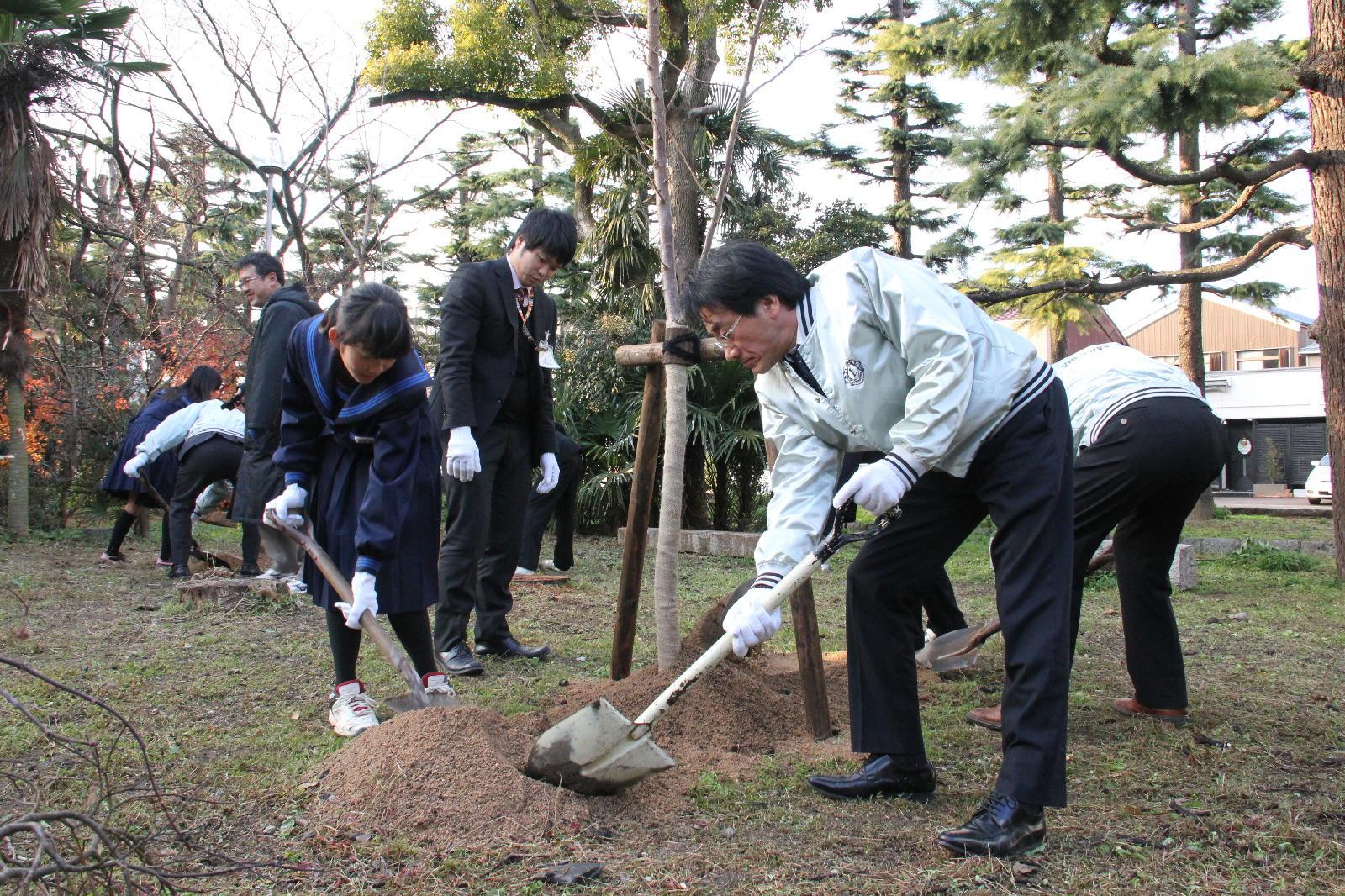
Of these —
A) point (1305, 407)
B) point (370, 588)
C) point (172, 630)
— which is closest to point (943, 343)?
point (370, 588)

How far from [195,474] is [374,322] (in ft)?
14.9

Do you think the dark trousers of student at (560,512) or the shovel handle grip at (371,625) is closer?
the shovel handle grip at (371,625)

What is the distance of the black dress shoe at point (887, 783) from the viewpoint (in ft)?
8.91

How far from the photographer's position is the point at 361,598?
308 centimetres

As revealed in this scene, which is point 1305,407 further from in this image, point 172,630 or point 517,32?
point 172,630

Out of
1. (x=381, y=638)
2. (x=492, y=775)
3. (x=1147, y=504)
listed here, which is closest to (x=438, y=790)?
(x=492, y=775)

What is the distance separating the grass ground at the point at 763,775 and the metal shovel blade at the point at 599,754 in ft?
0.52

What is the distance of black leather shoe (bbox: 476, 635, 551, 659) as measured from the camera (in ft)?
14.7

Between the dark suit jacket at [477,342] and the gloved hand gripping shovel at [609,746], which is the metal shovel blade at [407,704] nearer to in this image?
the gloved hand gripping shovel at [609,746]

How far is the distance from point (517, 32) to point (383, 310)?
13285 millimetres

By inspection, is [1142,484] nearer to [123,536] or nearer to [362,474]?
[362,474]

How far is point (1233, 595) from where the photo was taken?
662cm

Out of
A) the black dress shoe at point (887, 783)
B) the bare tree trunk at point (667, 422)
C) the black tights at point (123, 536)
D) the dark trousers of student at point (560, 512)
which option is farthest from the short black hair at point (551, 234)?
the black tights at point (123, 536)

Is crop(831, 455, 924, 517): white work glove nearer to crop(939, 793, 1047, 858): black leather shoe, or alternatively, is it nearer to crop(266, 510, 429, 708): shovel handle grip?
crop(939, 793, 1047, 858): black leather shoe
